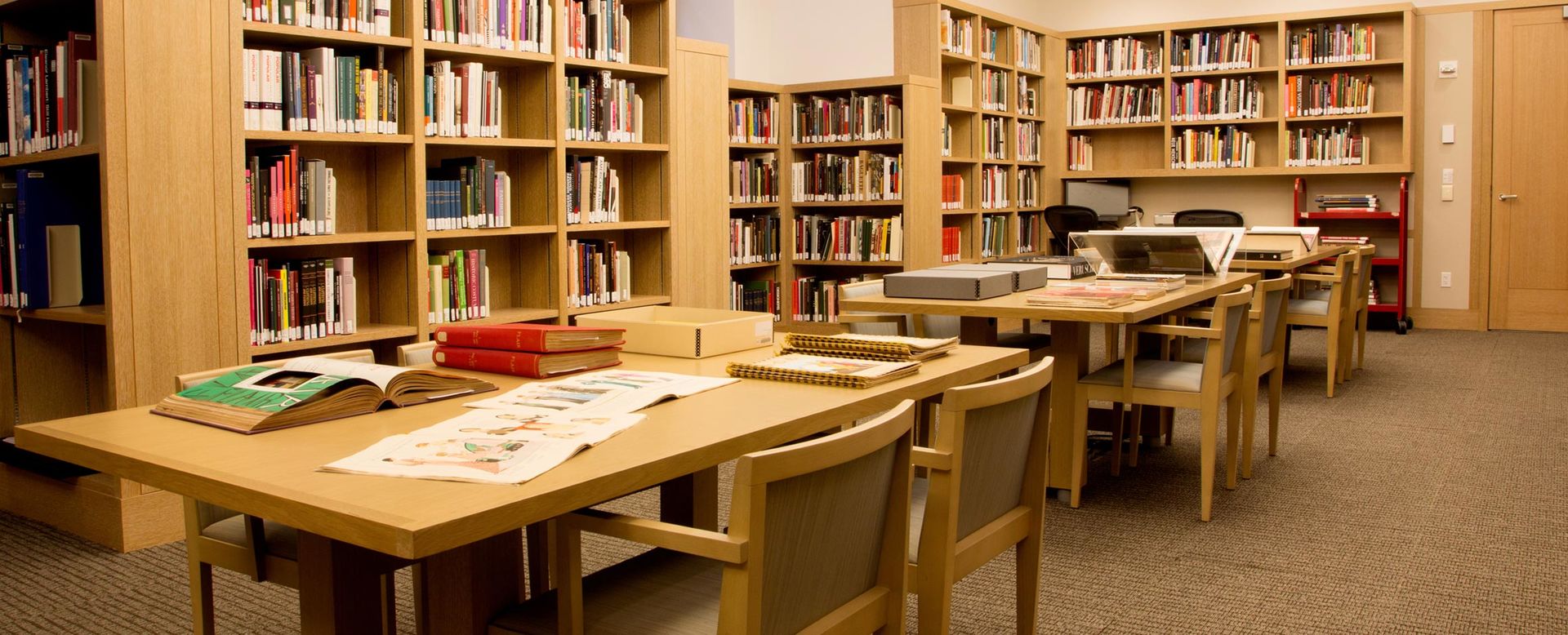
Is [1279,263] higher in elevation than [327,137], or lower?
lower

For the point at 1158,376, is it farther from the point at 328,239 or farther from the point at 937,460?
the point at 328,239

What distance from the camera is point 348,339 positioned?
3920 mm

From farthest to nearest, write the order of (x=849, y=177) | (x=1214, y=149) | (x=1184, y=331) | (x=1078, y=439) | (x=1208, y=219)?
(x=1214, y=149), (x=849, y=177), (x=1208, y=219), (x=1078, y=439), (x=1184, y=331)

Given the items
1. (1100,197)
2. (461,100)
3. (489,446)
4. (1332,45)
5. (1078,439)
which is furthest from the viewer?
(1100,197)

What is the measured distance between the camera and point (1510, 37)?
8.33m

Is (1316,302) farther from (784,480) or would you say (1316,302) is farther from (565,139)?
(784,480)

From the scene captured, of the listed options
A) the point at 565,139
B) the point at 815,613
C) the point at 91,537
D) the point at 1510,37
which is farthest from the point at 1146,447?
the point at 1510,37

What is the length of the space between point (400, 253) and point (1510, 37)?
26.0 feet

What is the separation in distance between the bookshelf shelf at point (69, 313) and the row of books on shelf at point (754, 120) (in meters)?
4.26

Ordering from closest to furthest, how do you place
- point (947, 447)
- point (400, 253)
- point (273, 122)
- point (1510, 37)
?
point (947, 447) < point (273, 122) < point (400, 253) < point (1510, 37)

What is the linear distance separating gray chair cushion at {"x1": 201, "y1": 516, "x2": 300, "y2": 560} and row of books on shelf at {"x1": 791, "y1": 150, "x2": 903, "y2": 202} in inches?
220

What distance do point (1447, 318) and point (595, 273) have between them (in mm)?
6882

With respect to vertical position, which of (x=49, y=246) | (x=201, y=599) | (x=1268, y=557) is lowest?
(x=1268, y=557)

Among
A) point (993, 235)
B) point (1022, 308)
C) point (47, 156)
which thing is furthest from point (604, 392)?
point (993, 235)
